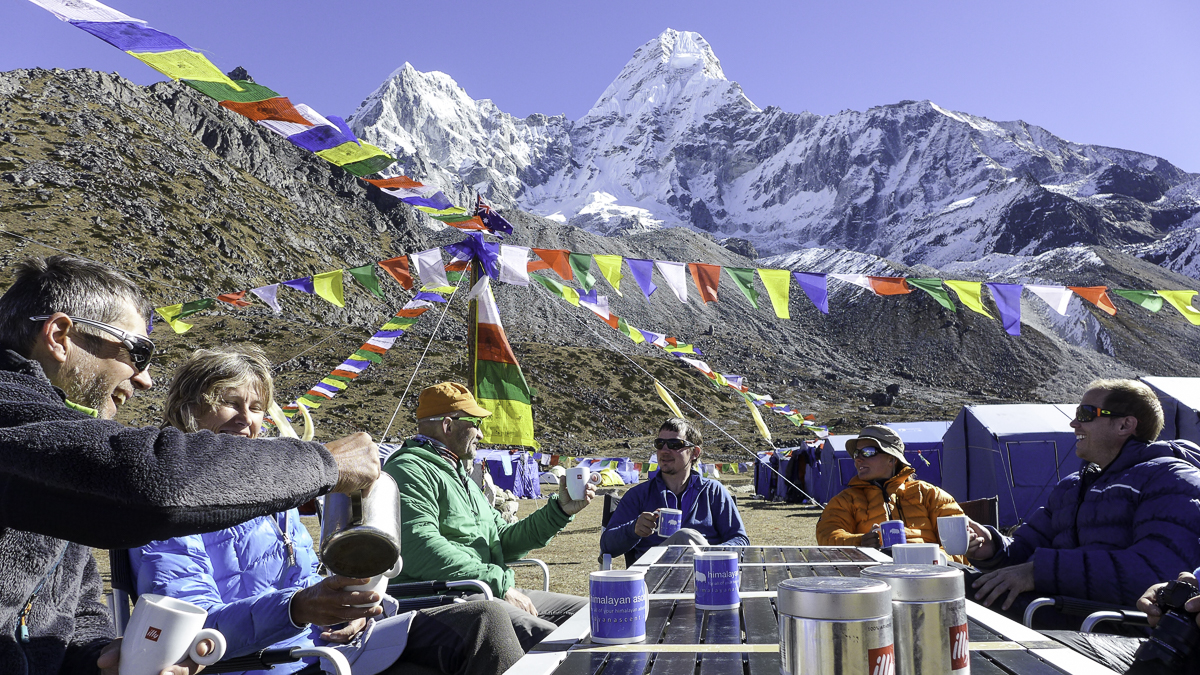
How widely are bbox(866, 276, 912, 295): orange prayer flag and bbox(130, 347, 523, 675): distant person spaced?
23.7 feet

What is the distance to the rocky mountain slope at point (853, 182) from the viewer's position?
121 metres

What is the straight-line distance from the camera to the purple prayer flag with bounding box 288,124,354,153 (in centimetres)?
525

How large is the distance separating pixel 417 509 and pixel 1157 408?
299cm

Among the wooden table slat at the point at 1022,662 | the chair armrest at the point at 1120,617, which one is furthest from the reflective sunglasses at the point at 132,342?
the chair armrest at the point at 1120,617

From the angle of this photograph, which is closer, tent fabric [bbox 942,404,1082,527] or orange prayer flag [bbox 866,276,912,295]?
orange prayer flag [bbox 866,276,912,295]

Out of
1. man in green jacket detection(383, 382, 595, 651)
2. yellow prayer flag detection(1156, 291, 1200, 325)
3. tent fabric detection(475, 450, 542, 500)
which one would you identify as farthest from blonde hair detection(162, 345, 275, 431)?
tent fabric detection(475, 450, 542, 500)

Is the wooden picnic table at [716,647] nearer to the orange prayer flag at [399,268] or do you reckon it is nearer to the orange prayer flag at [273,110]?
the orange prayer flag at [273,110]

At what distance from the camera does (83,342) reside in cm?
150

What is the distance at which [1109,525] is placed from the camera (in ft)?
9.66

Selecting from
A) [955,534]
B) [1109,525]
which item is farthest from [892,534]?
[1109,525]

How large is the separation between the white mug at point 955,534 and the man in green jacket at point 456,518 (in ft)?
4.34

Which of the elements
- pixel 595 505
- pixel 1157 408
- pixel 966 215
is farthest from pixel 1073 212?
pixel 1157 408

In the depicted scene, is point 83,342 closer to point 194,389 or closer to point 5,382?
point 5,382

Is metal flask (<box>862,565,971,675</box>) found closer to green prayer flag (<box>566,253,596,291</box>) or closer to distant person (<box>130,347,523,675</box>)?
distant person (<box>130,347,523,675</box>)
